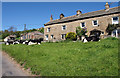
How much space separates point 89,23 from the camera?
27828 millimetres

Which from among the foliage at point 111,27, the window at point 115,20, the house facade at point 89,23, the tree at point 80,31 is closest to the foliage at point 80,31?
the tree at point 80,31

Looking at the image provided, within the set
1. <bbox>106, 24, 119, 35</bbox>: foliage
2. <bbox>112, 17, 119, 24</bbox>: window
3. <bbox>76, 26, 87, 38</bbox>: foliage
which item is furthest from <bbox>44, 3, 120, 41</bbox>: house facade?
<bbox>76, 26, 87, 38</bbox>: foliage

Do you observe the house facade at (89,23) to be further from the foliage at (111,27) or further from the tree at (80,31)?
the tree at (80,31)

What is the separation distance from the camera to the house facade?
2459 cm

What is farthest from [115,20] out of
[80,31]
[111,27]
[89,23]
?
[80,31]

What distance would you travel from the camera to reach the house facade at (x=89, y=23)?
80.7 feet

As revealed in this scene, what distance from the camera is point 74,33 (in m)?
28.9

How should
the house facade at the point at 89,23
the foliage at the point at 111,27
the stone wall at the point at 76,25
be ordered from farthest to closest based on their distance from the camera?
the stone wall at the point at 76,25 → the house facade at the point at 89,23 → the foliage at the point at 111,27

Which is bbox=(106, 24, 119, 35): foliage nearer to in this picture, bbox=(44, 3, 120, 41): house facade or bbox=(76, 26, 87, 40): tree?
bbox=(44, 3, 120, 41): house facade

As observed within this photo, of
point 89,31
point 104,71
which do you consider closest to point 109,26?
point 89,31

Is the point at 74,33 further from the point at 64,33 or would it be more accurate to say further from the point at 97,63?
the point at 97,63

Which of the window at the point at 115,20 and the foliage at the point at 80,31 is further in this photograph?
the foliage at the point at 80,31

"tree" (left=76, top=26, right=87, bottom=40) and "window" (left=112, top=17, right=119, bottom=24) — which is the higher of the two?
"window" (left=112, top=17, right=119, bottom=24)

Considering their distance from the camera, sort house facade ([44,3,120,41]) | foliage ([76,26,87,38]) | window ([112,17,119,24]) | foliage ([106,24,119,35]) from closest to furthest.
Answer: foliage ([106,24,119,35]) → window ([112,17,119,24]) → house facade ([44,3,120,41]) → foliage ([76,26,87,38])
